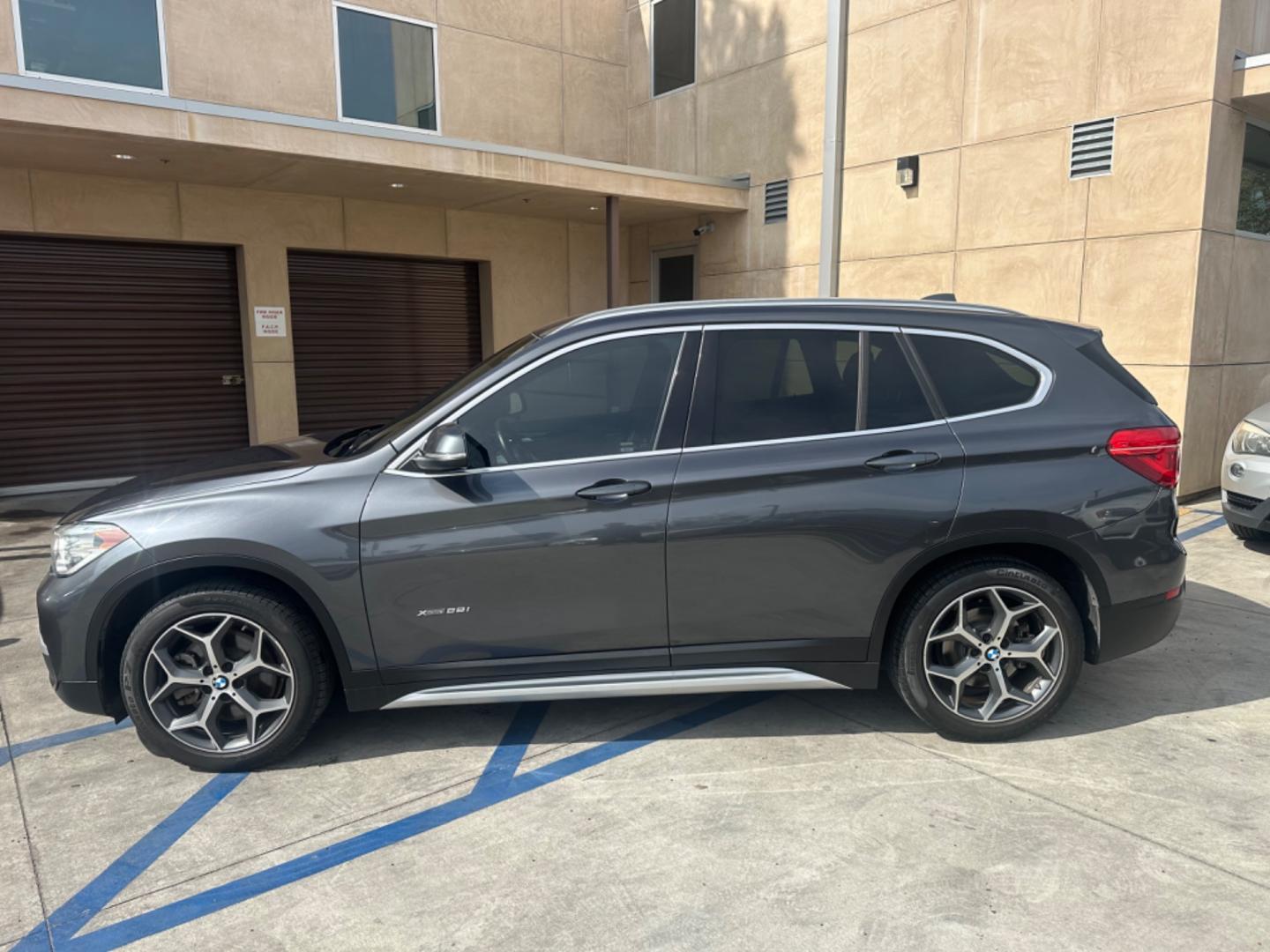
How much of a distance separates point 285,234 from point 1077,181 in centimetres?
884

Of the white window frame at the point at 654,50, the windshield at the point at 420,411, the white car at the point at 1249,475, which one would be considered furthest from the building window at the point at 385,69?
the white car at the point at 1249,475

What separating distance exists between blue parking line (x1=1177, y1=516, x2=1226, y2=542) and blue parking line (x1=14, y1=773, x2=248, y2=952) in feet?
24.0

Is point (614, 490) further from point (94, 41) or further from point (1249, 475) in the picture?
point (94, 41)

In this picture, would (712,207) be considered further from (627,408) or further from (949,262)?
(627,408)

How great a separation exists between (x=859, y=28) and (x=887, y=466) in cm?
879

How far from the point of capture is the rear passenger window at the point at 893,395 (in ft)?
12.2

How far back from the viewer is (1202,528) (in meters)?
7.70

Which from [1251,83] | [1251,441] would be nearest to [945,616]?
[1251,441]

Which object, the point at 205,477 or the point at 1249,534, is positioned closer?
the point at 205,477

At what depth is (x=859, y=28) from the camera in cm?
1048

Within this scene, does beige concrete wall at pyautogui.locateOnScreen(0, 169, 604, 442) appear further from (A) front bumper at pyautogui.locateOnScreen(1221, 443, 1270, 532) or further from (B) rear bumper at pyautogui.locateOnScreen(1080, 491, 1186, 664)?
(B) rear bumper at pyautogui.locateOnScreen(1080, 491, 1186, 664)

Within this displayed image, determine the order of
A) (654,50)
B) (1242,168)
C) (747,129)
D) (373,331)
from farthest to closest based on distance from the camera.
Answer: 1. (654,50)
2. (747,129)
3. (373,331)
4. (1242,168)

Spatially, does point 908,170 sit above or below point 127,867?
above

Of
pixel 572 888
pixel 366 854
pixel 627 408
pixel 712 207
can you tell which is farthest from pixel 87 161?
pixel 572 888
